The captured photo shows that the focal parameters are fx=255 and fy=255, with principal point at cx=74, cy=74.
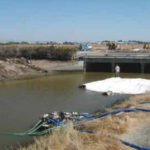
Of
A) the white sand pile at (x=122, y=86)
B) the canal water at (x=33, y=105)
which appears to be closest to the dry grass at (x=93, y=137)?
the canal water at (x=33, y=105)

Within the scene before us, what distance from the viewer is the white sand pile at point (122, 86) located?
62.9ft

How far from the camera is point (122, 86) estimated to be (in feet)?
66.6

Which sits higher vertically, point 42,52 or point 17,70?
point 42,52

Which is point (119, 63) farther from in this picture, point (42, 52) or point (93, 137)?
point (93, 137)

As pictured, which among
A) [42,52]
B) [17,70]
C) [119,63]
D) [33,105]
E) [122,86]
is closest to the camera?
[33,105]

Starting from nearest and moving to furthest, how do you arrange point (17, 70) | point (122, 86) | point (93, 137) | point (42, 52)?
point (93, 137)
point (122, 86)
point (17, 70)
point (42, 52)

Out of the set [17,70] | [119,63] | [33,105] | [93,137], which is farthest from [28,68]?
[93,137]

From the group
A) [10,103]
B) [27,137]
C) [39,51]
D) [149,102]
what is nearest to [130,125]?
[149,102]

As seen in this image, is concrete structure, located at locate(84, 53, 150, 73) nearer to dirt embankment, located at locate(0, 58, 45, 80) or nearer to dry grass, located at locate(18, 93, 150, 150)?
dirt embankment, located at locate(0, 58, 45, 80)

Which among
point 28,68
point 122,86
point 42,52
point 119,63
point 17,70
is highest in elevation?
point 42,52

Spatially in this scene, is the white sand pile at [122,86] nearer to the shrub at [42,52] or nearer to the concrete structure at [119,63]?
the concrete structure at [119,63]

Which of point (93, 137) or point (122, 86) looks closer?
point (93, 137)

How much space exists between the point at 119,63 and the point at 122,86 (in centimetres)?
1626

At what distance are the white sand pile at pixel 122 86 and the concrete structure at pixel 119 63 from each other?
13556 millimetres
